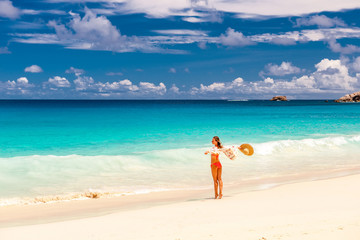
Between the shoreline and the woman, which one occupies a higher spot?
the woman

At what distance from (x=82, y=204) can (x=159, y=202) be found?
2.52 metres

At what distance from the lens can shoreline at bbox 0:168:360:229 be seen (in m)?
10.3

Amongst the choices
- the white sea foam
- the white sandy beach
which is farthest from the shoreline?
the white sea foam

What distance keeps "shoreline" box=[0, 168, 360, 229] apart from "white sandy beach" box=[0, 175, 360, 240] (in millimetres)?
31

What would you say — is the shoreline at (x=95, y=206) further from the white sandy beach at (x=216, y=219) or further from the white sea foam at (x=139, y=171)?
the white sea foam at (x=139, y=171)

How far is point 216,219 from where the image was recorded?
8836 mm

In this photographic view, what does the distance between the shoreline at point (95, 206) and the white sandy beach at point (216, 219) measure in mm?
31

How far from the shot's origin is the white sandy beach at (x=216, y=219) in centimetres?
766

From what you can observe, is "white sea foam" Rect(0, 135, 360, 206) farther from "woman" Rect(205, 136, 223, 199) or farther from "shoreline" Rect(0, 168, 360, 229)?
"woman" Rect(205, 136, 223, 199)

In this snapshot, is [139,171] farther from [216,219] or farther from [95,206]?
[216,219]

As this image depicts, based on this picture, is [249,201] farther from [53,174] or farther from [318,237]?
[53,174]

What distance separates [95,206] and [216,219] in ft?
15.1

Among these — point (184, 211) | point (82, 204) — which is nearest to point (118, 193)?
point (82, 204)

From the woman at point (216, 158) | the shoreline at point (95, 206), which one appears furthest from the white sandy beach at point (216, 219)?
the woman at point (216, 158)
